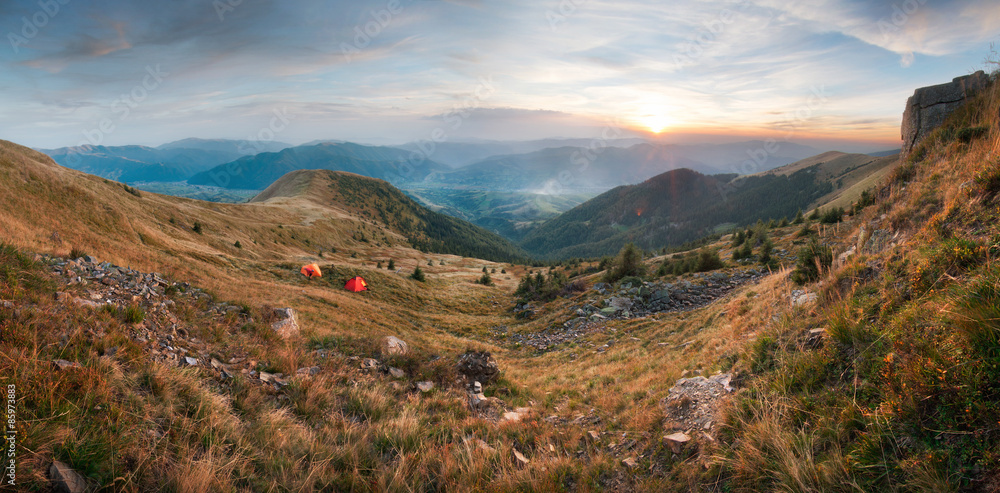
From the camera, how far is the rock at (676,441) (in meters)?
4.41

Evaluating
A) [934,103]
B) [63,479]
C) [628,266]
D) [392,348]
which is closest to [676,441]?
[63,479]

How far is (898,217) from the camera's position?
6.83 m

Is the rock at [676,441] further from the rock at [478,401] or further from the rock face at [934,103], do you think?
the rock face at [934,103]

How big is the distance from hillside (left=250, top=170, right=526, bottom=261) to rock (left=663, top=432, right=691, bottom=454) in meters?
128

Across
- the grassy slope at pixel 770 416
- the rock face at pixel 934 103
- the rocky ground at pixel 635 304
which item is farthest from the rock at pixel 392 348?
the rock face at pixel 934 103

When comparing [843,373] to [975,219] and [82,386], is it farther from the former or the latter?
[82,386]

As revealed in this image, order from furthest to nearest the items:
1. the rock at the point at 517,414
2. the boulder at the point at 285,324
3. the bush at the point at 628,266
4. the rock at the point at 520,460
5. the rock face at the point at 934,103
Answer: the bush at the point at 628,266 < the boulder at the point at 285,324 < the rock face at the point at 934,103 < the rock at the point at 517,414 < the rock at the point at 520,460

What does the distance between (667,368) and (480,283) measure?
164 feet

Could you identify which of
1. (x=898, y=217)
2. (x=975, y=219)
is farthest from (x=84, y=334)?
(x=898, y=217)

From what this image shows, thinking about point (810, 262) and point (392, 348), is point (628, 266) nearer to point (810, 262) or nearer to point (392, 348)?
point (810, 262)

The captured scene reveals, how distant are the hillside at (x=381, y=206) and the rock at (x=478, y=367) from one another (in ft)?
401

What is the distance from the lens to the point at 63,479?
2.81 m

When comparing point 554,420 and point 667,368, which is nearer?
point 554,420

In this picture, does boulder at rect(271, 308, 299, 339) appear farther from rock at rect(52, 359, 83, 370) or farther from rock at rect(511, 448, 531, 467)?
rock at rect(511, 448, 531, 467)
